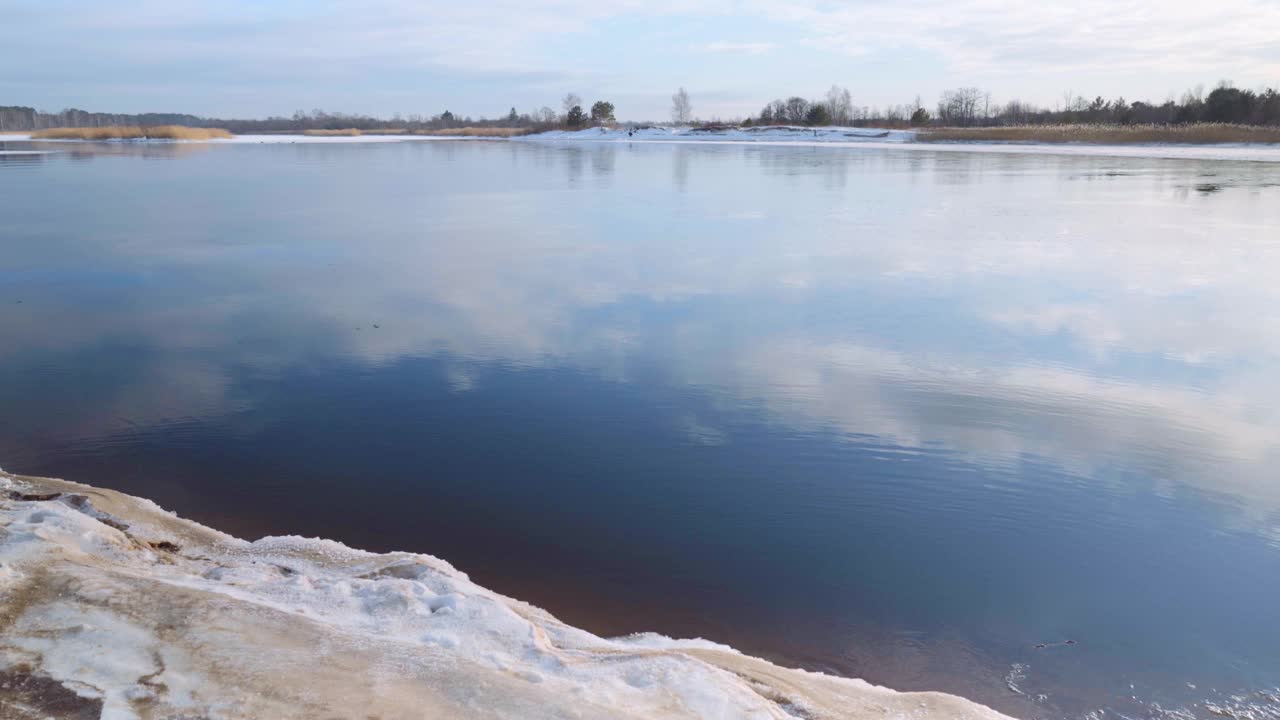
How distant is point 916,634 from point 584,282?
634 centimetres

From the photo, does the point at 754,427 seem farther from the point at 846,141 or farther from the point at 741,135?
the point at 741,135

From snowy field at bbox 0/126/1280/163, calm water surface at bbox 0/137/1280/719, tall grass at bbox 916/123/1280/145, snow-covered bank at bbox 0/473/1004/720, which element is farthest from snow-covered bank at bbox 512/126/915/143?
snow-covered bank at bbox 0/473/1004/720

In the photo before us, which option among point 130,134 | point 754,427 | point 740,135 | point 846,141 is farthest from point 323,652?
point 740,135

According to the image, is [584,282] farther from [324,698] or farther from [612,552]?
[324,698]

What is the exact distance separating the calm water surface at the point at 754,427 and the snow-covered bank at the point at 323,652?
0.40 metres

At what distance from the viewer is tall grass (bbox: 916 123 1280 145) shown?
39.9 m

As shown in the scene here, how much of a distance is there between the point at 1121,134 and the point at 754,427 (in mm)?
46444

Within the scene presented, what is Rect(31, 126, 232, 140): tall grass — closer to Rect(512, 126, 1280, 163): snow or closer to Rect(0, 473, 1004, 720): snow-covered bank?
Rect(512, 126, 1280, 163): snow

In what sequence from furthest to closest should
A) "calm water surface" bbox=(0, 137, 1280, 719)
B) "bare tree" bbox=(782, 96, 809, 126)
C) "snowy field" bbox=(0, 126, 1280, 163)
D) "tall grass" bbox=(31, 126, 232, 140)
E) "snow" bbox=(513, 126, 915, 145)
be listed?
"bare tree" bbox=(782, 96, 809, 126), "snow" bbox=(513, 126, 915, 145), "tall grass" bbox=(31, 126, 232, 140), "snowy field" bbox=(0, 126, 1280, 163), "calm water surface" bbox=(0, 137, 1280, 719)

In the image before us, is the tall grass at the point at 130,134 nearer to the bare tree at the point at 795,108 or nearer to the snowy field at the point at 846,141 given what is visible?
the snowy field at the point at 846,141

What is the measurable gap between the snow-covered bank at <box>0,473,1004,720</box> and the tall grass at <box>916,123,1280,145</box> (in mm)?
45999

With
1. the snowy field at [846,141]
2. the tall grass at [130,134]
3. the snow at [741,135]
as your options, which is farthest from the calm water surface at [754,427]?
the snow at [741,135]

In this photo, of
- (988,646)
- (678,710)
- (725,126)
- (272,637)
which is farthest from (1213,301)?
(725,126)

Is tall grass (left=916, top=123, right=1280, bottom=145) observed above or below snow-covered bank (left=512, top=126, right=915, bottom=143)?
below
